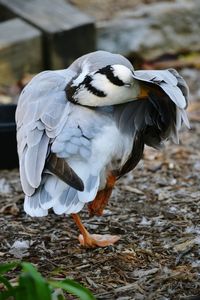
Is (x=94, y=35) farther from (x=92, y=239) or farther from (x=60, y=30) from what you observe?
(x=92, y=239)

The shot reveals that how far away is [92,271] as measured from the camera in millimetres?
3523

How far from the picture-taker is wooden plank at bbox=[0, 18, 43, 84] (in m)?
6.61

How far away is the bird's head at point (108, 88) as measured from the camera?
346 cm

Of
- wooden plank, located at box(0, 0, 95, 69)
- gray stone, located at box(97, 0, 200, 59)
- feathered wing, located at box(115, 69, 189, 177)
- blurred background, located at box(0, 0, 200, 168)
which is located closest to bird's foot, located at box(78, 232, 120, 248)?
feathered wing, located at box(115, 69, 189, 177)

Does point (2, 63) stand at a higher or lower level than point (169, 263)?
lower

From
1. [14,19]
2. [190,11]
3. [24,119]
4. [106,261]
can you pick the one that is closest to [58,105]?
[24,119]

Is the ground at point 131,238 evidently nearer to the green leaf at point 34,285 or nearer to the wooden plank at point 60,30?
the green leaf at point 34,285

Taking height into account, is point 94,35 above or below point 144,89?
below

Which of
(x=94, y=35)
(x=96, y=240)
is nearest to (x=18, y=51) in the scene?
(x=94, y=35)

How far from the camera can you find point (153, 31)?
7.46 m

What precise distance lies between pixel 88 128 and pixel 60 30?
3.52 meters

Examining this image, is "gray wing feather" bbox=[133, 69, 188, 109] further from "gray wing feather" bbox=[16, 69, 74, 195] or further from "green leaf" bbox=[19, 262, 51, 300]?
"green leaf" bbox=[19, 262, 51, 300]

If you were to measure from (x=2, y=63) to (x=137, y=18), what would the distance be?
1.60 metres

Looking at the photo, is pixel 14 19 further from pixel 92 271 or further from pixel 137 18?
pixel 92 271
